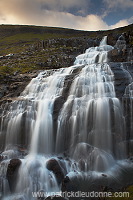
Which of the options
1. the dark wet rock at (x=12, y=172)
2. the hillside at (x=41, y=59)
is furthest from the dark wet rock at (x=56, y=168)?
the hillside at (x=41, y=59)

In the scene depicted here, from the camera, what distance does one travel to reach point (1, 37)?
142 meters

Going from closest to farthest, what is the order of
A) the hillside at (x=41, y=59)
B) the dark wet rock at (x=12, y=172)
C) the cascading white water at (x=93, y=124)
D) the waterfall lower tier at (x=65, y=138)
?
1. the dark wet rock at (x=12, y=172)
2. the waterfall lower tier at (x=65, y=138)
3. the cascading white water at (x=93, y=124)
4. the hillside at (x=41, y=59)

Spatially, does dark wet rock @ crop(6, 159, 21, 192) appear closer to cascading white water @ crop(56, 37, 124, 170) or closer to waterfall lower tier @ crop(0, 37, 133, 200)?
waterfall lower tier @ crop(0, 37, 133, 200)

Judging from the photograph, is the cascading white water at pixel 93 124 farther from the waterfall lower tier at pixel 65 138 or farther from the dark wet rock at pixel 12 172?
the dark wet rock at pixel 12 172

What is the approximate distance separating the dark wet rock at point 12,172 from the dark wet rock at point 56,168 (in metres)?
2.35

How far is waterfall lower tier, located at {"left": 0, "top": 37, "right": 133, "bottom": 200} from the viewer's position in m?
12.2

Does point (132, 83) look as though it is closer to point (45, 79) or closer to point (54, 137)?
point (54, 137)

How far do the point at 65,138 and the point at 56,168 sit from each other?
11.6ft

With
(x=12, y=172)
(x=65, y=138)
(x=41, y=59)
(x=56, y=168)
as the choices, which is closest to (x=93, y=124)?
(x=65, y=138)

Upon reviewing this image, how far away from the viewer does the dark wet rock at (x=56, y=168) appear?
12.2 metres

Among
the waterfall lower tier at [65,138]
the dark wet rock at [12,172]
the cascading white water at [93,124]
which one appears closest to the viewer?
the dark wet rock at [12,172]

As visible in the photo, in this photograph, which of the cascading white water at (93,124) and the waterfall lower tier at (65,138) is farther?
the cascading white water at (93,124)

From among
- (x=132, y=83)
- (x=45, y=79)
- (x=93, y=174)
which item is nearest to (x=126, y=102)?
(x=132, y=83)

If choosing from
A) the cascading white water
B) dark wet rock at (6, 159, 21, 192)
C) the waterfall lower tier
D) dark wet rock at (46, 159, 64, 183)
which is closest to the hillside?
the waterfall lower tier
